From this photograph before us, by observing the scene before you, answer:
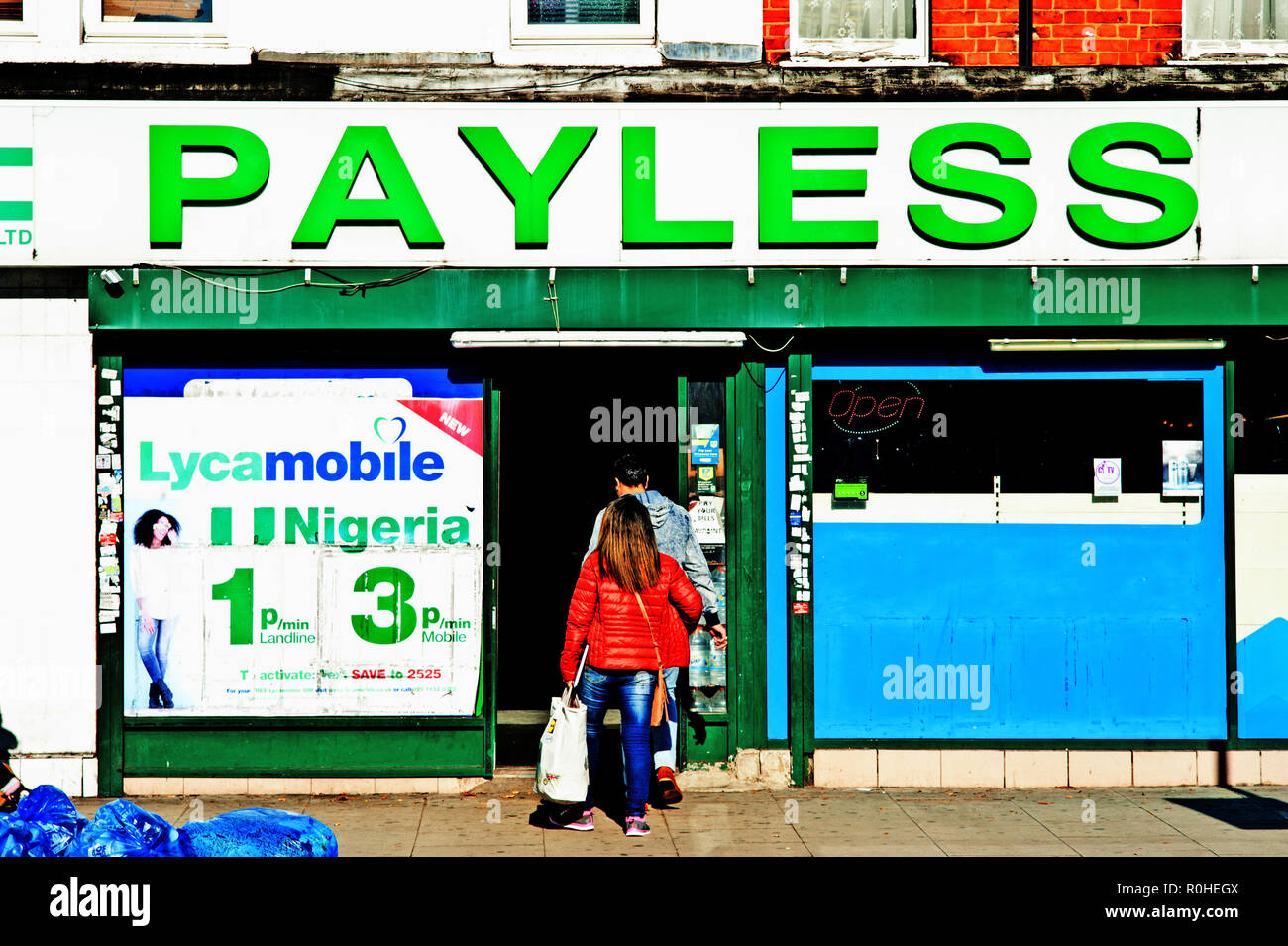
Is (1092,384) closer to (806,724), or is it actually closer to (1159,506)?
(1159,506)

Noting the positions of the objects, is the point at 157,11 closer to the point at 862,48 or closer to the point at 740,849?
the point at 862,48

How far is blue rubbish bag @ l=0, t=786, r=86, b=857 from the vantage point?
5234mm

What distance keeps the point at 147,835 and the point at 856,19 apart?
661 cm

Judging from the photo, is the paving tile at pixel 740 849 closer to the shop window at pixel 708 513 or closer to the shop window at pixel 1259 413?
the shop window at pixel 708 513

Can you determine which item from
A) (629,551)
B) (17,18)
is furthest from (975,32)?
(17,18)

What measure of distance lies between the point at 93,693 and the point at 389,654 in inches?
73.9

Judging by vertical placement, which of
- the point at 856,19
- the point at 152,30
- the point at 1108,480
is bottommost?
the point at 1108,480

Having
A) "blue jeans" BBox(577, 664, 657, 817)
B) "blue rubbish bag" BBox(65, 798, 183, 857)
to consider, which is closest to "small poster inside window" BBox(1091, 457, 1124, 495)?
"blue jeans" BBox(577, 664, 657, 817)

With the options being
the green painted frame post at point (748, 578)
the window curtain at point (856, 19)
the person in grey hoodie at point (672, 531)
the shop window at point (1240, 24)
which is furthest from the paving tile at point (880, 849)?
the shop window at point (1240, 24)

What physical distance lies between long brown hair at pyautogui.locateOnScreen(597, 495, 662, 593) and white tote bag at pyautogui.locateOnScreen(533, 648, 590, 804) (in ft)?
2.54

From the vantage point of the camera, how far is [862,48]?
8.41 m

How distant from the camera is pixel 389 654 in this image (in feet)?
26.9

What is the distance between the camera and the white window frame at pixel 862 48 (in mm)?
8344

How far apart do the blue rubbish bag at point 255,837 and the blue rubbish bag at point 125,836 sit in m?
0.08
